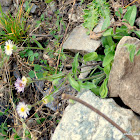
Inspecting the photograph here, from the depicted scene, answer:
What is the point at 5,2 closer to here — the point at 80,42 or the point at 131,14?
the point at 80,42

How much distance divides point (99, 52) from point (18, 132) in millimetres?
1403

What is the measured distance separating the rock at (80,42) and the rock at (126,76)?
502 millimetres

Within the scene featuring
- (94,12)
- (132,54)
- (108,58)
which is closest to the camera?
(132,54)

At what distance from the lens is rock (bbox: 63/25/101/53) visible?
92.8 inches

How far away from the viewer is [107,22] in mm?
2166

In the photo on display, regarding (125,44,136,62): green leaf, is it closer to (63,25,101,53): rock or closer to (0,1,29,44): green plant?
(63,25,101,53): rock

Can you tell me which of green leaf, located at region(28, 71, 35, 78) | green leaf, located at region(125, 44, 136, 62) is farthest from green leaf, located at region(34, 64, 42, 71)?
green leaf, located at region(125, 44, 136, 62)

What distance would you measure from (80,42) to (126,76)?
0.82m

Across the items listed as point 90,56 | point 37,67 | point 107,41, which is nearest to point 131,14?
point 107,41

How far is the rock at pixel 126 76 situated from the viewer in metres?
1.79

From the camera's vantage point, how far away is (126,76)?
188 centimetres

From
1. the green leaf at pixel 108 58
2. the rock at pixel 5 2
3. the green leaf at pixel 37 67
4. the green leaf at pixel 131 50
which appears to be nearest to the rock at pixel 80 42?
the green leaf at pixel 108 58

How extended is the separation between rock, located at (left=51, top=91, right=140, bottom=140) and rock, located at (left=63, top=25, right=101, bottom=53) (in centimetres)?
61

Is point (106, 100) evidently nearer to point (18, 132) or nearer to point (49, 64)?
point (49, 64)
